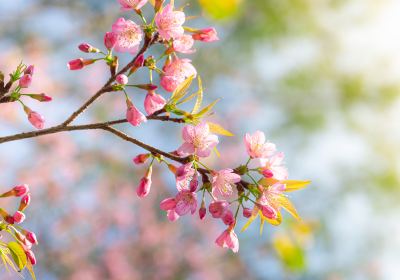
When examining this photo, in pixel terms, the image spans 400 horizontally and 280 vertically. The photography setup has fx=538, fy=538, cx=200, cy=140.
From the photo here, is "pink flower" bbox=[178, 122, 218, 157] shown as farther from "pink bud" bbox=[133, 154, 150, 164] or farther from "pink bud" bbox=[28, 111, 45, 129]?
"pink bud" bbox=[28, 111, 45, 129]

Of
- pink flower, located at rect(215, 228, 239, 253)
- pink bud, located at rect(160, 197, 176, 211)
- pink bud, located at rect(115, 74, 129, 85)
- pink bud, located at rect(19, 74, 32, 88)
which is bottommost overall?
pink flower, located at rect(215, 228, 239, 253)

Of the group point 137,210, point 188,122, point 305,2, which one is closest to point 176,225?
point 137,210

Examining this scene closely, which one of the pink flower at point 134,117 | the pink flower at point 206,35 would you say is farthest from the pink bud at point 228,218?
the pink flower at point 206,35

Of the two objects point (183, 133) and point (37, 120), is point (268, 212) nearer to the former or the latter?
point (183, 133)

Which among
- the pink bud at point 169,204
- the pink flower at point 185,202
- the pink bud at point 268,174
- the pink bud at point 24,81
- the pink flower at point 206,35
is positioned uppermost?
the pink flower at point 206,35

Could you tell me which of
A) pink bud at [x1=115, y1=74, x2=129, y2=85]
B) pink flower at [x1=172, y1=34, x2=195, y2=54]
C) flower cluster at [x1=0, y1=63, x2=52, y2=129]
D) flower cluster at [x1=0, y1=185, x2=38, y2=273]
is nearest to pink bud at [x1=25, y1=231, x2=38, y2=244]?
flower cluster at [x1=0, y1=185, x2=38, y2=273]

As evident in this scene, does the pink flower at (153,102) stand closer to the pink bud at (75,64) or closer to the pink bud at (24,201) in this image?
the pink bud at (75,64)

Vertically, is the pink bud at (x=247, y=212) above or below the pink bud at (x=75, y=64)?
below
